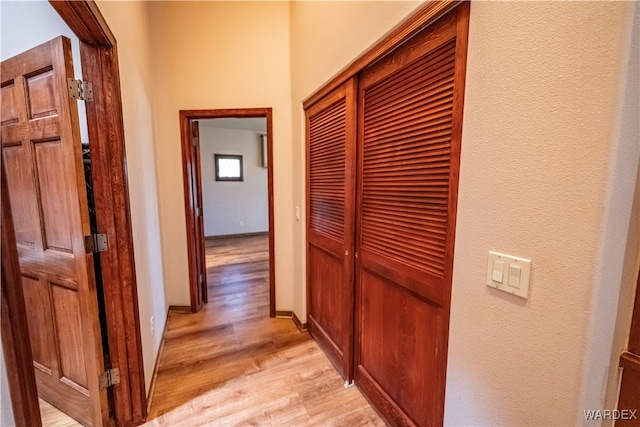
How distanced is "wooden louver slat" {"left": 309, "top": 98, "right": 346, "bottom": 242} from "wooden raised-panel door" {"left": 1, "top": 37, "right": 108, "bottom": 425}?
130 cm

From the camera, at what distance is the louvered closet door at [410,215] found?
0.99 meters

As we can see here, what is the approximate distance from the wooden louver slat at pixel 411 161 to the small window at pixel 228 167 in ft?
16.4

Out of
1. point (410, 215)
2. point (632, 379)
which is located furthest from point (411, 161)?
point (632, 379)

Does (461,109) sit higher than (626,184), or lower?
higher

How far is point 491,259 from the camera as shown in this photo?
0.82m

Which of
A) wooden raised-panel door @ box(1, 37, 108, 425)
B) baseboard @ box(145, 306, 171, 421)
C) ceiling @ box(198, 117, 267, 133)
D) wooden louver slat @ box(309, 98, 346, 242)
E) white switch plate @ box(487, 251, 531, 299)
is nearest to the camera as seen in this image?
white switch plate @ box(487, 251, 531, 299)

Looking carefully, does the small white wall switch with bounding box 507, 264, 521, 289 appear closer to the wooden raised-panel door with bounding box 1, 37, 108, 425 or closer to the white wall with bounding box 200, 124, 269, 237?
the wooden raised-panel door with bounding box 1, 37, 108, 425

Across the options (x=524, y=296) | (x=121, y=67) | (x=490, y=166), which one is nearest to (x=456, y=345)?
(x=524, y=296)

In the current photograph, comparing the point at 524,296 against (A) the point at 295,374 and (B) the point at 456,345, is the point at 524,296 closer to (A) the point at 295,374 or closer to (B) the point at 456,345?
(B) the point at 456,345

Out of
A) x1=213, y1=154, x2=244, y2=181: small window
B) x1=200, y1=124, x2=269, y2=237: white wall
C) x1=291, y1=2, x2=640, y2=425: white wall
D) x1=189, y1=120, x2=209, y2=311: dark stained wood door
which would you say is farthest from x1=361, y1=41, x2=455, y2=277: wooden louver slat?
x1=213, y1=154, x2=244, y2=181: small window

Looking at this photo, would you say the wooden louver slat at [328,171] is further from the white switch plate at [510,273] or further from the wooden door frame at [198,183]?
the white switch plate at [510,273]

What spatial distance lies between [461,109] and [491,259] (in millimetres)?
505

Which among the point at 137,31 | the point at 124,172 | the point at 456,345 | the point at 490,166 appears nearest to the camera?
the point at 490,166

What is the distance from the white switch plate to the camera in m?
0.73
